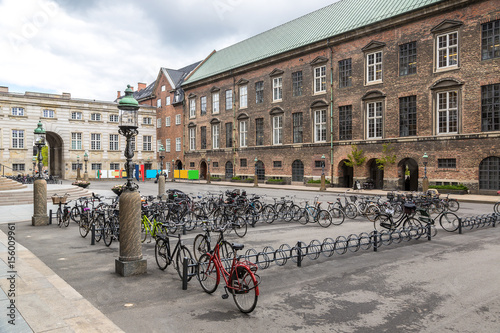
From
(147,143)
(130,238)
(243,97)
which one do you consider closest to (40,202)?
(130,238)

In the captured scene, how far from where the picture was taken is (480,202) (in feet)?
75.2

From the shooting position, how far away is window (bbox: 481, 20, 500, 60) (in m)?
25.6

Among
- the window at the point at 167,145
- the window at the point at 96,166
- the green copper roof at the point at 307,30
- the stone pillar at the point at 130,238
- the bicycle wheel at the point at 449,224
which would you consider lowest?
the bicycle wheel at the point at 449,224

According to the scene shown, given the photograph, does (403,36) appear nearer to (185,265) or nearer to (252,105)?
(252,105)

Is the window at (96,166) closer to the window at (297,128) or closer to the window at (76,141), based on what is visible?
the window at (76,141)

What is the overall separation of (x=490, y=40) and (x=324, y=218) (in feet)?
71.0

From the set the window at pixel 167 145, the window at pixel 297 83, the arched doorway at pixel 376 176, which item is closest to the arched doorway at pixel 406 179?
the arched doorway at pixel 376 176

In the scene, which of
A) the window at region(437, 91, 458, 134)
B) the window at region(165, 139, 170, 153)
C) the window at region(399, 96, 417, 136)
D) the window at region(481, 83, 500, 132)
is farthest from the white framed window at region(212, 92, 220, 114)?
the window at region(481, 83, 500, 132)

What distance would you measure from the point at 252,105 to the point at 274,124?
4.73m

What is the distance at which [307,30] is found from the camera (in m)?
41.1

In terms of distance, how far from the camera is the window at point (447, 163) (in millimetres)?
Result: 27812

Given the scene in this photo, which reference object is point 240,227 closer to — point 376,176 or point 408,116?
point 408,116

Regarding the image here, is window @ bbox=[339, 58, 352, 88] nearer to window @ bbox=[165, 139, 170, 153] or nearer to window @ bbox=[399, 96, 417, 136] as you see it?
window @ bbox=[399, 96, 417, 136]

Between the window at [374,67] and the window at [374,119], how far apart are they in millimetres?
2304
